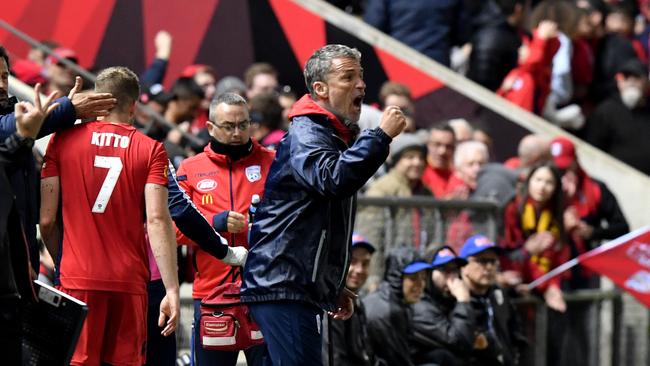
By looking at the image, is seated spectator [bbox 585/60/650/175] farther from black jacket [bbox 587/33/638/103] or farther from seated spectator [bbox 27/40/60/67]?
seated spectator [bbox 27/40/60/67]

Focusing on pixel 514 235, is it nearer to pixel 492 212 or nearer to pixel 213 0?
pixel 492 212

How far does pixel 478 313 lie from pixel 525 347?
1.02 metres

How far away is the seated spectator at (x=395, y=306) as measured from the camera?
1136cm

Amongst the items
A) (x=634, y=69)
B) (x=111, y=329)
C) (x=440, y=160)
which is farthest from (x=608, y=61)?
(x=111, y=329)

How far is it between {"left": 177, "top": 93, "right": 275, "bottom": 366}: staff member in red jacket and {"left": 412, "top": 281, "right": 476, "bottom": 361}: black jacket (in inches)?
115

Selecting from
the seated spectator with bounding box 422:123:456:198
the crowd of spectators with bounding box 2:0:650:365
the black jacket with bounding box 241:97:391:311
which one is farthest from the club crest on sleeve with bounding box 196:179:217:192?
the seated spectator with bounding box 422:123:456:198

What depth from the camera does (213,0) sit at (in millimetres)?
16375

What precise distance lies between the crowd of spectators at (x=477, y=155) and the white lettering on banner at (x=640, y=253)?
65 centimetres

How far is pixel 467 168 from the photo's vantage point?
1454 cm

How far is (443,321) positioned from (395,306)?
2.17ft

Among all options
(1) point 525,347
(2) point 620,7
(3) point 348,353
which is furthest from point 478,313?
(2) point 620,7

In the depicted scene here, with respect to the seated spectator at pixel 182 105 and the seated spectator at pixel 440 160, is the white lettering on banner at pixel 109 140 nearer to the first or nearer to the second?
the seated spectator at pixel 182 105

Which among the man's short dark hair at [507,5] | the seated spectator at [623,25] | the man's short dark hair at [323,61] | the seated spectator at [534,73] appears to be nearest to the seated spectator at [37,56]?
the seated spectator at [534,73]

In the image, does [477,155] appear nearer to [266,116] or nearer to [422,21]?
[266,116]
